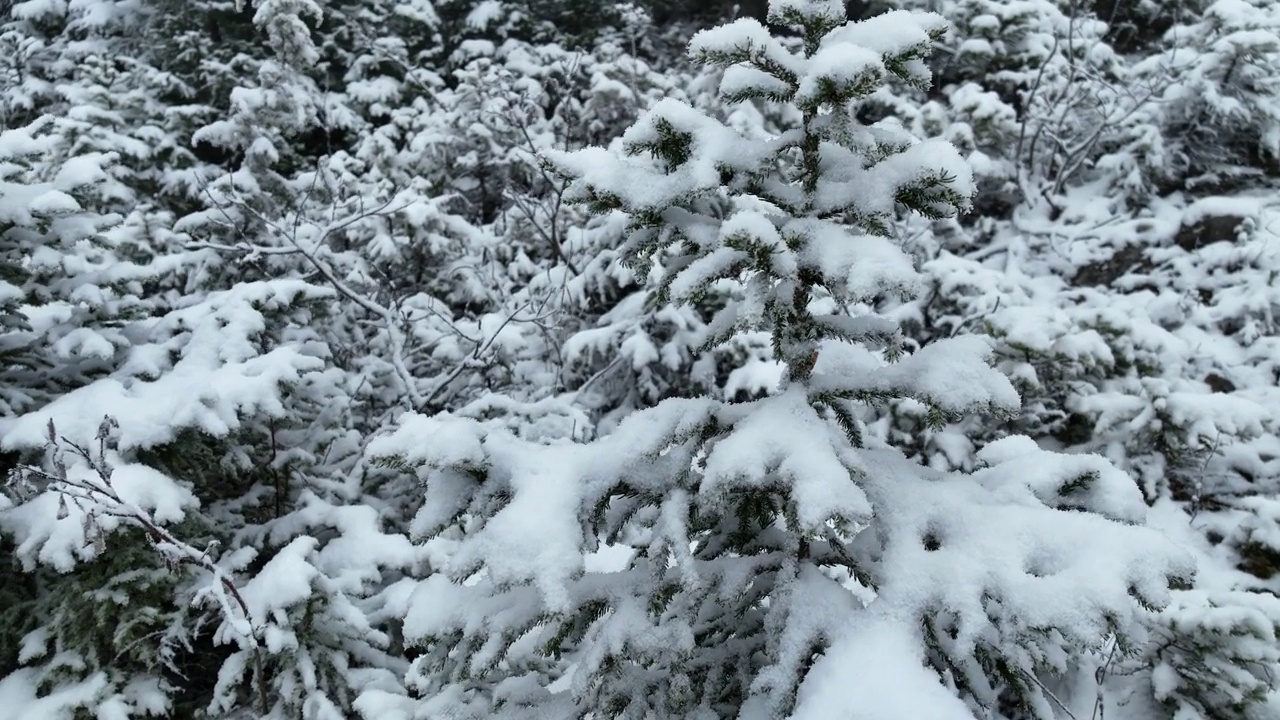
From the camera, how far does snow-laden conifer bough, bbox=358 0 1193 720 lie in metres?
1.70

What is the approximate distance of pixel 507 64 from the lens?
12.0 m

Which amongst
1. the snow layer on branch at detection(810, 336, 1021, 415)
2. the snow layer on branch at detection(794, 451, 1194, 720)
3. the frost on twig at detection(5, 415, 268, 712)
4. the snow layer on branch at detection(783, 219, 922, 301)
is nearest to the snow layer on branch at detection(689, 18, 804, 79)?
the snow layer on branch at detection(783, 219, 922, 301)

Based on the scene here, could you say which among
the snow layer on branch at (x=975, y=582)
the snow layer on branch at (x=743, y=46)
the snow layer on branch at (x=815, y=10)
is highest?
the snow layer on branch at (x=815, y=10)

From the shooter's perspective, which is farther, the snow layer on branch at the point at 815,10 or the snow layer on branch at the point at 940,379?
the snow layer on branch at the point at 815,10

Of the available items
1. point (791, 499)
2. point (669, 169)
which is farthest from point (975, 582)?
point (669, 169)

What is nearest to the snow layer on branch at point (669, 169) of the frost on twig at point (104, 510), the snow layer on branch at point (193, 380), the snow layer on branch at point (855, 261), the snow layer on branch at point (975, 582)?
the snow layer on branch at point (855, 261)

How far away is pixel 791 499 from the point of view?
1.74 metres

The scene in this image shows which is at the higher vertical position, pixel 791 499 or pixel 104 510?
pixel 791 499

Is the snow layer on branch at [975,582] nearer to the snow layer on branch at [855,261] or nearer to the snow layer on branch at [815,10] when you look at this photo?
the snow layer on branch at [855,261]

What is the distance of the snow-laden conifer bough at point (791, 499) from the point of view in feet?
5.58

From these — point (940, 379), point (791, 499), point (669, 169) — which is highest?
point (669, 169)

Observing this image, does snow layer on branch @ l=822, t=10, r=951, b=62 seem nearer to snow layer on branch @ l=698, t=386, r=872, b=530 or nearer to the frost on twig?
snow layer on branch @ l=698, t=386, r=872, b=530

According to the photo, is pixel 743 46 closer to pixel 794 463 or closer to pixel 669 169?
pixel 669 169

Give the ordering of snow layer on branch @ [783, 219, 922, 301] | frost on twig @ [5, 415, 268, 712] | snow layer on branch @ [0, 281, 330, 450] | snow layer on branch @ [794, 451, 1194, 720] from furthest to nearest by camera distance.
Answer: snow layer on branch @ [0, 281, 330, 450], frost on twig @ [5, 415, 268, 712], snow layer on branch @ [783, 219, 922, 301], snow layer on branch @ [794, 451, 1194, 720]
